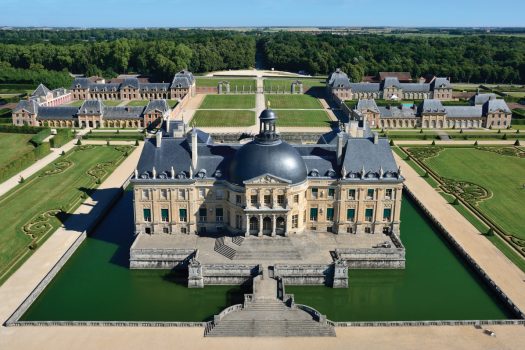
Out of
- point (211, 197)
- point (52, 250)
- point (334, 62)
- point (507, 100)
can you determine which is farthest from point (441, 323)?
point (334, 62)

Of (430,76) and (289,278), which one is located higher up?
(430,76)

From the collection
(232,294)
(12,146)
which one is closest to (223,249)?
(232,294)

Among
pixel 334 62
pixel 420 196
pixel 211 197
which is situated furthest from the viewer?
pixel 334 62

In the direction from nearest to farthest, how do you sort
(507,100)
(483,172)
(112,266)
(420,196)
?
(112,266) < (420,196) < (483,172) < (507,100)

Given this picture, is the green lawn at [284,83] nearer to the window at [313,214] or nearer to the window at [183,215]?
the window at [313,214]

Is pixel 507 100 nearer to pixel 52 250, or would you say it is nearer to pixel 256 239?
pixel 256 239

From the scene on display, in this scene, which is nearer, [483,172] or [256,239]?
[256,239]
